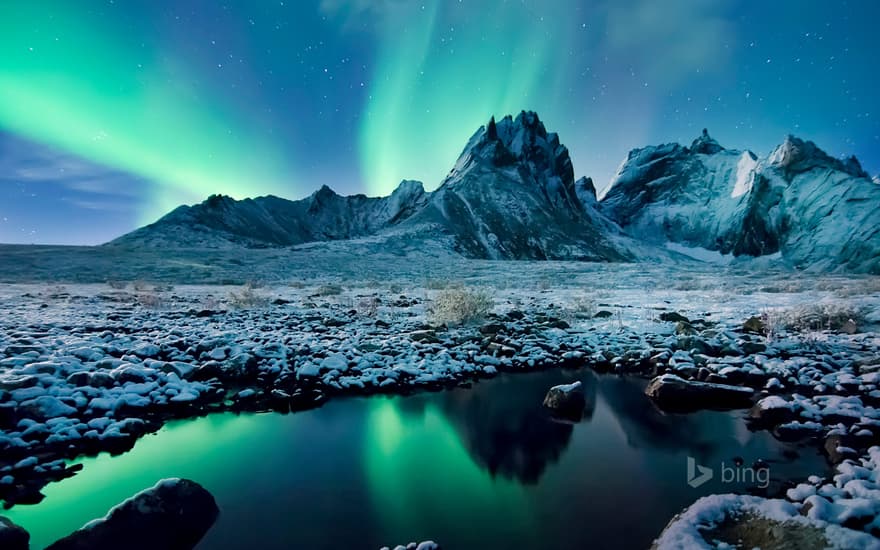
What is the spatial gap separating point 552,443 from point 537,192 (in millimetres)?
132847

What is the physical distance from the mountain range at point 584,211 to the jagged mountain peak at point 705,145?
2.04ft

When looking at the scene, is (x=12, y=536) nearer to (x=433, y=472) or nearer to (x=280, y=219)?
(x=433, y=472)

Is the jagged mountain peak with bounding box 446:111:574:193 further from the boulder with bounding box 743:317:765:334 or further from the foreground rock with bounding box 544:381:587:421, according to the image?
the foreground rock with bounding box 544:381:587:421

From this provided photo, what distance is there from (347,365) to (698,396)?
24.1 ft

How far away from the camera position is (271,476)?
18.7ft

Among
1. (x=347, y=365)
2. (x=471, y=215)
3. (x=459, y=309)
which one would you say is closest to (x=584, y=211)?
(x=471, y=215)

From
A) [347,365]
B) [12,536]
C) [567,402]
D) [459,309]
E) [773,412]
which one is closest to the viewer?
[12,536]

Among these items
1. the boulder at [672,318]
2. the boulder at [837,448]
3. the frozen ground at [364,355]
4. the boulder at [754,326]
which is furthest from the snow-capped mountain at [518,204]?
the boulder at [837,448]

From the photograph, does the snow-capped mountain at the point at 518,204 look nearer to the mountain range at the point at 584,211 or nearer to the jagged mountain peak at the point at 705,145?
the mountain range at the point at 584,211

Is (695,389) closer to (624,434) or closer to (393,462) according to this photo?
(624,434)

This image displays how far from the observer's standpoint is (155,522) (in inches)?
166

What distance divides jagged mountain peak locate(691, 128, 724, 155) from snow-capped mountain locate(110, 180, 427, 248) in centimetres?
11780

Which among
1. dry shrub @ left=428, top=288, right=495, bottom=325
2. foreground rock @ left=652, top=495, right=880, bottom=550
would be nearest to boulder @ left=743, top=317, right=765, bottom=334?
dry shrub @ left=428, top=288, right=495, bottom=325

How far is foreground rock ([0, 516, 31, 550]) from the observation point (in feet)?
12.5
